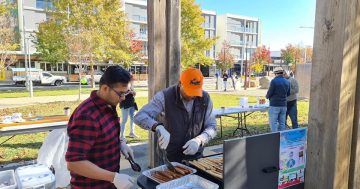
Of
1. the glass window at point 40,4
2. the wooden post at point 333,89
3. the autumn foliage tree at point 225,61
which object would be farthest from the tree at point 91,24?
the autumn foliage tree at point 225,61

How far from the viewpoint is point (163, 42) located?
3.32 metres

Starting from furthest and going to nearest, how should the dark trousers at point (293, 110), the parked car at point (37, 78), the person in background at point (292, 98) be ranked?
the parked car at point (37, 78) < the dark trousers at point (293, 110) < the person in background at point (292, 98)

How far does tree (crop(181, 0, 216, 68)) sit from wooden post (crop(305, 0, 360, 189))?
20725mm

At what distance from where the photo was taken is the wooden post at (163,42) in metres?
3.23

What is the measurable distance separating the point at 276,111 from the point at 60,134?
16.4 feet

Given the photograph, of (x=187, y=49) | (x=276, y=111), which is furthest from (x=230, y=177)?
(x=187, y=49)

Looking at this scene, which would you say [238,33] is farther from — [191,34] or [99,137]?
[99,137]

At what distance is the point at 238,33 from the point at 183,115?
59788 mm

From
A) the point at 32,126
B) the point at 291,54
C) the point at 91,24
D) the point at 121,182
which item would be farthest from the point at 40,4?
the point at 291,54

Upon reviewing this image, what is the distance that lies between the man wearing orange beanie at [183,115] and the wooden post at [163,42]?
0.88m

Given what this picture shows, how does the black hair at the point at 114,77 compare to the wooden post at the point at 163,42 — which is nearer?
the black hair at the point at 114,77

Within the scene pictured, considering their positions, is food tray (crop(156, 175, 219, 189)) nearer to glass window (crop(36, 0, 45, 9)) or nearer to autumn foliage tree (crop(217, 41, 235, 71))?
glass window (crop(36, 0, 45, 9))

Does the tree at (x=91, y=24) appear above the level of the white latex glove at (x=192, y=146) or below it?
above

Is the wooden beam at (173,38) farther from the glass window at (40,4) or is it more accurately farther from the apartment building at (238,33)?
the apartment building at (238,33)
